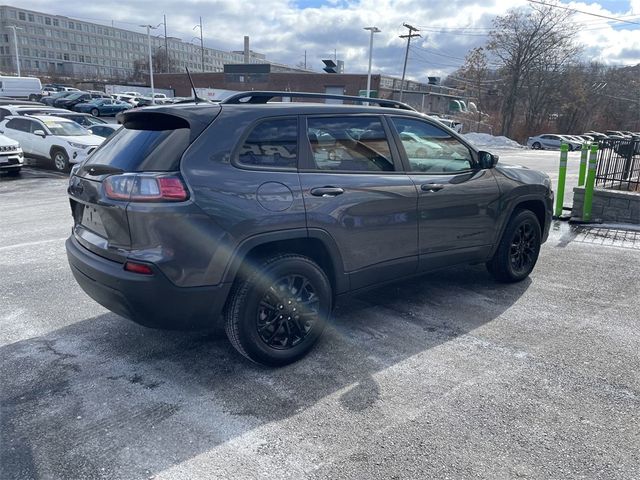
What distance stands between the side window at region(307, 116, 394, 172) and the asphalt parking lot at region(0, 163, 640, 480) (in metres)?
1.36

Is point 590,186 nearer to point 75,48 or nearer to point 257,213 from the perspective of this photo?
point 257,213

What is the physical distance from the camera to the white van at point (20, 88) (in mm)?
44000

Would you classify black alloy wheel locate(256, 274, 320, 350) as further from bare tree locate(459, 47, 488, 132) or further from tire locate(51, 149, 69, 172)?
bare tree locate(459, 47, 488, 132)

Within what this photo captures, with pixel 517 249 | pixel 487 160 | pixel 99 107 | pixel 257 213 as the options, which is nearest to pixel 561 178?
pixel 517 249

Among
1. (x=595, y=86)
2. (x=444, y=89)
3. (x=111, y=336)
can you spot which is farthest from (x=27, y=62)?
(x=111, y=336)

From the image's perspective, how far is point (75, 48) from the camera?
12081cm

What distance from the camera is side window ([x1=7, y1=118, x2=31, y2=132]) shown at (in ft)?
52.1

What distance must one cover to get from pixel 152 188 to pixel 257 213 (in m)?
0.65

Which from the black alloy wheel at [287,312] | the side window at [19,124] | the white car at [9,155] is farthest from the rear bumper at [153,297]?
the side window at [19,124]

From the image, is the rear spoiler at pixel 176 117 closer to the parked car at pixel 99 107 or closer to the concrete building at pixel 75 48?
the parked car at pixel 99 107

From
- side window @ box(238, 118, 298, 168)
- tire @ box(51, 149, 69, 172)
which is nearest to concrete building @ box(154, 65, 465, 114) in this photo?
tire @ box(51, 149, 69, 172)

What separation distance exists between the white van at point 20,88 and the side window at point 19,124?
112 ft

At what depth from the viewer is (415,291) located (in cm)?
509

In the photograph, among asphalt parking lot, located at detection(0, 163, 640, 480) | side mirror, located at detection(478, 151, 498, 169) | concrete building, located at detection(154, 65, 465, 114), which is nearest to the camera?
asphalt parking lot, located at detection(0, 163, 640, 480)
